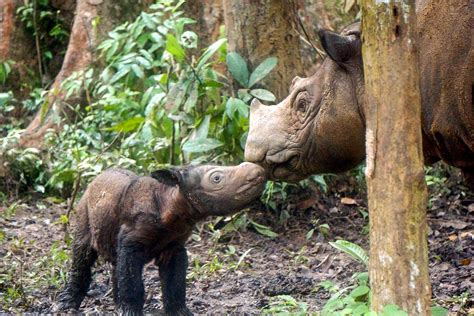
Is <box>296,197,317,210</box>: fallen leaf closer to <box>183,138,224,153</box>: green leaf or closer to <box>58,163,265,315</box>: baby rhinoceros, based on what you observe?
<box>183,138,224,153</box>: green leaf

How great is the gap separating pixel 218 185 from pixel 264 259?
6.05 feet

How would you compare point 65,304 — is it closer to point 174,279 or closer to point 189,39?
point 174,279

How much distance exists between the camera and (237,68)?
29.1 ft

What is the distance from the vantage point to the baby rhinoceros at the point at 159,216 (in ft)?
22.1

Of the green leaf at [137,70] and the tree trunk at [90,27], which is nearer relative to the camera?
the green leaf at [137,70]

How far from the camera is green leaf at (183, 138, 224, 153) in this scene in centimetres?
856

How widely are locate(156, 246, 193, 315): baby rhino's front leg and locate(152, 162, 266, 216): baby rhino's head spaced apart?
348mm

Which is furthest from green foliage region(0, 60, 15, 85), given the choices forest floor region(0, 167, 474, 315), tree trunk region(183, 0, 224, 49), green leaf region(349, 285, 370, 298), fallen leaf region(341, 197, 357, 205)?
green leaf region(349, 285, 370, 298)

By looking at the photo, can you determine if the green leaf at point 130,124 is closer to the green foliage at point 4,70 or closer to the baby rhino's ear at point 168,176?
the baby rhino's ear at point 168,176

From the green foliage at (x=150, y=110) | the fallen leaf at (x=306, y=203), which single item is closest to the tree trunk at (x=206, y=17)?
the green foliage at (x=150, y=110)

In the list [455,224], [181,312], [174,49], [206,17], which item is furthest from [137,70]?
[181,312]

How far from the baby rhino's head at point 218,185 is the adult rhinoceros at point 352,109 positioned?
26 cm

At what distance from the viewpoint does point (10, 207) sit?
33.0 feet

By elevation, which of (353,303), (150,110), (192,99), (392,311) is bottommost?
(353,303)
